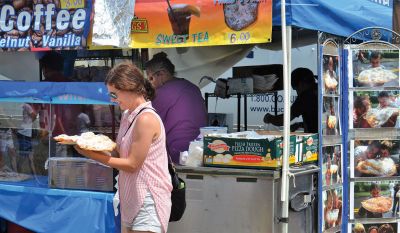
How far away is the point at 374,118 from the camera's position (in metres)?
4.81

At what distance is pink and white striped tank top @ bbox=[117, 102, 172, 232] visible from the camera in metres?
3.06

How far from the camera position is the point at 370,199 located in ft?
16.0

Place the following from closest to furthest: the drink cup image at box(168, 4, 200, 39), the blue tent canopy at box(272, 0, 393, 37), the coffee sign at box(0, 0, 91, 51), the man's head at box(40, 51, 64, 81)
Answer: the blue tent canopy at box(272, 0, 393, 37), the drink cup image at box(168, 4, 200, 39), the coffee sign at box(0, 0, 91, 51), the man's head at box(40, 51, 64, 81)

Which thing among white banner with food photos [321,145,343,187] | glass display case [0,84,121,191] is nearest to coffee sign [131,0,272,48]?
glass display case [0,84,121,191]

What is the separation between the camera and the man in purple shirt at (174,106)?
4.60m

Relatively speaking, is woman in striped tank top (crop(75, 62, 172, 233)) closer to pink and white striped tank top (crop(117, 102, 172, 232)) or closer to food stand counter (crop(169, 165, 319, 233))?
pink and white striped tank top (crop(117, 102, 172, 232))

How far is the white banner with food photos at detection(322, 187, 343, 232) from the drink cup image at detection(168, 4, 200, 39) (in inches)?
70.4

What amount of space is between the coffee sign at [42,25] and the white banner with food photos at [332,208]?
242 cm

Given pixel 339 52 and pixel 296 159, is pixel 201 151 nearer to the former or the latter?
pixel 296 159

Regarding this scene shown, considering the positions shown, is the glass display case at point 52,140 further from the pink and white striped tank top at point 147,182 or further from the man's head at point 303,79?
the man's head at point 303,79

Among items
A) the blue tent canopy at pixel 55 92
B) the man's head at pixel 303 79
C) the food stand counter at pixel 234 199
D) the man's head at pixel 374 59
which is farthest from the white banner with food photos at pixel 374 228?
the blue tent canopy at pixel 55 92

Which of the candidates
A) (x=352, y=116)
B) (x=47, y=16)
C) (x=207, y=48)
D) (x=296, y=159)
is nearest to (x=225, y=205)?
(x=296, y=159)

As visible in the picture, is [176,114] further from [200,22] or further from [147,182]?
[147,182]

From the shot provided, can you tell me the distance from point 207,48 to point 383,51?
1.67 m
